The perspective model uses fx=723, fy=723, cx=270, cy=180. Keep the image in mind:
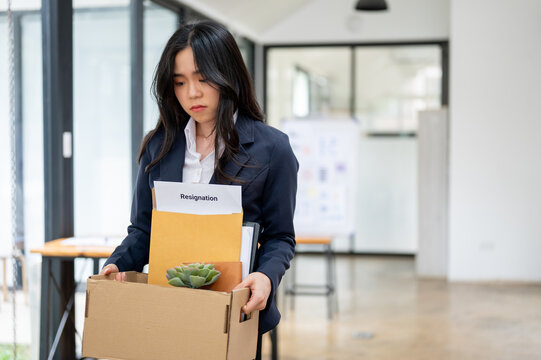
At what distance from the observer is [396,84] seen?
27.7 ft

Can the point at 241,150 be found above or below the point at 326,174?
above

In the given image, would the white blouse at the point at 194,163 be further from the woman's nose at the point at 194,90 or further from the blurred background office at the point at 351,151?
the blurred background office at the point at 351,151

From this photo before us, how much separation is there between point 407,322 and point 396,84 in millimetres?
3889

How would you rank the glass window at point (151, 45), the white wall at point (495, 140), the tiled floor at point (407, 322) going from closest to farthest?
the tiled floor at point (407, 322) < the glass window at point (151, 45) < the white wall at point (495, 140)

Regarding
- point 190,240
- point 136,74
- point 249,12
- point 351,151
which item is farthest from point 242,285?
point 249,12

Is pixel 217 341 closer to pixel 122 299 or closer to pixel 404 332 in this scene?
pixel 122 299

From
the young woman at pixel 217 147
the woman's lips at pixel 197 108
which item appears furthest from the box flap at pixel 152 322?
the woman's lips at pixel 197 108

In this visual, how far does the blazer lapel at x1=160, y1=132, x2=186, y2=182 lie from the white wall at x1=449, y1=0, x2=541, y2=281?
5.69 meters

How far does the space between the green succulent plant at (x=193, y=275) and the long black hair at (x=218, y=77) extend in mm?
226

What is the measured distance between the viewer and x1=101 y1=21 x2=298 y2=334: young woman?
1.55m

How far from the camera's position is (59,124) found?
3.76 m

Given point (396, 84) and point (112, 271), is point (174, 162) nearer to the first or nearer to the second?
point (112, 271)

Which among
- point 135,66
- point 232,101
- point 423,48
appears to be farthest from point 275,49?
point 232,101

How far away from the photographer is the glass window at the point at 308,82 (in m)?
8.59
